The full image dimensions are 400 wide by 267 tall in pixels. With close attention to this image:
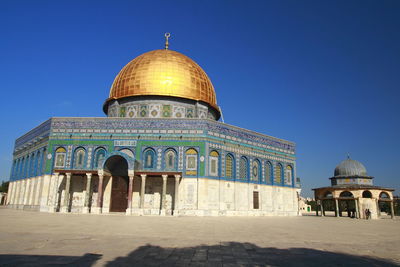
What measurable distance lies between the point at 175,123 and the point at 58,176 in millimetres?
9548

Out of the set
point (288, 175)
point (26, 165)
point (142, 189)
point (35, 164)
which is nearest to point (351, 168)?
point (288, 175)

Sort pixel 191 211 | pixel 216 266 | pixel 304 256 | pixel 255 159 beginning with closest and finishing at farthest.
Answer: pixel 216 266 → pixel 304 256 → pixel 191 211 → pixel 255 159

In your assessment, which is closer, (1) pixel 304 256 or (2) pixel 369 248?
(1) pixel 304 256

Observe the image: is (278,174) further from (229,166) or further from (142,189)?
(142,189)

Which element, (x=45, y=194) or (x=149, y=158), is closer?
(x=45, y=194)

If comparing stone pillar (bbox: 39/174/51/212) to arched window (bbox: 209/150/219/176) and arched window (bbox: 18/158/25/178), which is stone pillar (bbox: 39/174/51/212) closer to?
arched window (bbox: 18/158/25/178)

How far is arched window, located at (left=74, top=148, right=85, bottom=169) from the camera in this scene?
2489 cm

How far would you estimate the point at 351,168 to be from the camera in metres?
36.7

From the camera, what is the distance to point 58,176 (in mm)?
23922

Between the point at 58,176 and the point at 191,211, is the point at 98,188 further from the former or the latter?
the point at 191,211

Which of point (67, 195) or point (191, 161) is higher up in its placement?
point (191, 161)

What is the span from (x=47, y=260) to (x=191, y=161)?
62.9ft

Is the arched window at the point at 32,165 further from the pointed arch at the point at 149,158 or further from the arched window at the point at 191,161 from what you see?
the arched window at the point at 191,161

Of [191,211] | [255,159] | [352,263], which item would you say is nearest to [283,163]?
[255,159]
